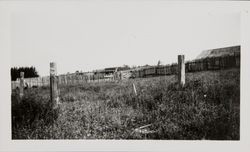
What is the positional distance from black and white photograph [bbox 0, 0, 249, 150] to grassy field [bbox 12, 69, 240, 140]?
1cm

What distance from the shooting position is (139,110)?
12.4ft

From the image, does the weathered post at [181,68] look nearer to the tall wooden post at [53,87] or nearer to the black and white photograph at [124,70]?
the black and white photograph at [124,70]

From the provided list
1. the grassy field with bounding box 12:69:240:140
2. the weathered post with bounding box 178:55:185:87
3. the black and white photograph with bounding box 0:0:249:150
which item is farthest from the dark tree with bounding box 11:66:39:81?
the weathered post with bounding box 178:55:185:87

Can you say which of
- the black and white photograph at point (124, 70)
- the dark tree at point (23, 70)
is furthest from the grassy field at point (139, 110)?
the dark tree at point (23, 70)

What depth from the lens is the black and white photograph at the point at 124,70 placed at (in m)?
3.56

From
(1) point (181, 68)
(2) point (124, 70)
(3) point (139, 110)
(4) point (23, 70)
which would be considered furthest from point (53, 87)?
(1) point (181, 68)

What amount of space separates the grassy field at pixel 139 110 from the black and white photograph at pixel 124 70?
0.04ft

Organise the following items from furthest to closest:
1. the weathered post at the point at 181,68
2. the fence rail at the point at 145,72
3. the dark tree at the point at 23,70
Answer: the dark tree at the point at 23,70 → the weathered post at the point at 181,68 → the fence rail at the point at 145,72

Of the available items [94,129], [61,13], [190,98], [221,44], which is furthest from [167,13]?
[94,129]

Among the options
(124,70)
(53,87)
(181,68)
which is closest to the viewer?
(181,68)

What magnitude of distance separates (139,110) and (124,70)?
0.51 metres

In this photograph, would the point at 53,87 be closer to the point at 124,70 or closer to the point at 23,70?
the point at 23,70

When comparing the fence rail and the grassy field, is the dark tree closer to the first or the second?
the fence rail
